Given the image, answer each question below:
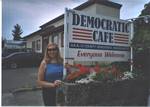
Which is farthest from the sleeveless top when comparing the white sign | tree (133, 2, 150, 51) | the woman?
tree (133, 2, 150, 51)

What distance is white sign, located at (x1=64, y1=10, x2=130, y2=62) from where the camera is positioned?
4.73 m

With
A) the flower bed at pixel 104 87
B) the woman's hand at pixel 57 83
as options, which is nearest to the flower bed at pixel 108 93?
the flower bed at pixel 104 87

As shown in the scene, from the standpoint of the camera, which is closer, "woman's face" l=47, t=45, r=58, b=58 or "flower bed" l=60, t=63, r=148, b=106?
"woman's face" l=47, t=45, r=58, b=58

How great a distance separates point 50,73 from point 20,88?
524 mm

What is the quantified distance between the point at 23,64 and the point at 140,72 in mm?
2391

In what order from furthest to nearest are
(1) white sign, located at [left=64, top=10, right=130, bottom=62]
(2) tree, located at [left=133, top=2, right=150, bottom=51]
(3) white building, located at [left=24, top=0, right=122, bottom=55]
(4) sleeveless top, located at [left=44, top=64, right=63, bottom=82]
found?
(2) tree, located at [left=133, top=2, right=150, bottom=51] → (1) white sign, located at [left=64, top=10, right=130, bottom=62] → (3) white building, located at [left=24, top=0, right=122, bottom=55] → (4) sleeveless top, located at [left=44, top=64, right=63, bottom=82]

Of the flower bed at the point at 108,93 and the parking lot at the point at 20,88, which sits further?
the flower bed at the point at 108,93

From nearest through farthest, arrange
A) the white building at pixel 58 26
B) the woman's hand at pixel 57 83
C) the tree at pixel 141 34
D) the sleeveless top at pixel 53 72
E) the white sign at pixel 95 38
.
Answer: the sleeveless top at pixel 53 72 → the woman's hand at pixel 57 83 → the white building at pixel 58 26 → the white sign at pixel 95 38 → the tree at pixel 141 34

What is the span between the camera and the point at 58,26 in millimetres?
4496

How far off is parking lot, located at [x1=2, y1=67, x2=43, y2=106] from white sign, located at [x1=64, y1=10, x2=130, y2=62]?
67cm

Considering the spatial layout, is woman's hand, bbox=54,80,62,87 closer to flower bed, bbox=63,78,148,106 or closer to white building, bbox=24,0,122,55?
flower bed, bbox=63,78,148,106

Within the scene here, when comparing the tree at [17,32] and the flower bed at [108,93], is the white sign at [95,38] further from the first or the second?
the tree at [17,32]

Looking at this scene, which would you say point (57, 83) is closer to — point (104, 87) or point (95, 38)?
point (104, 87)

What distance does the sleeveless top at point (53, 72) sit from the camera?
12.8 feet
